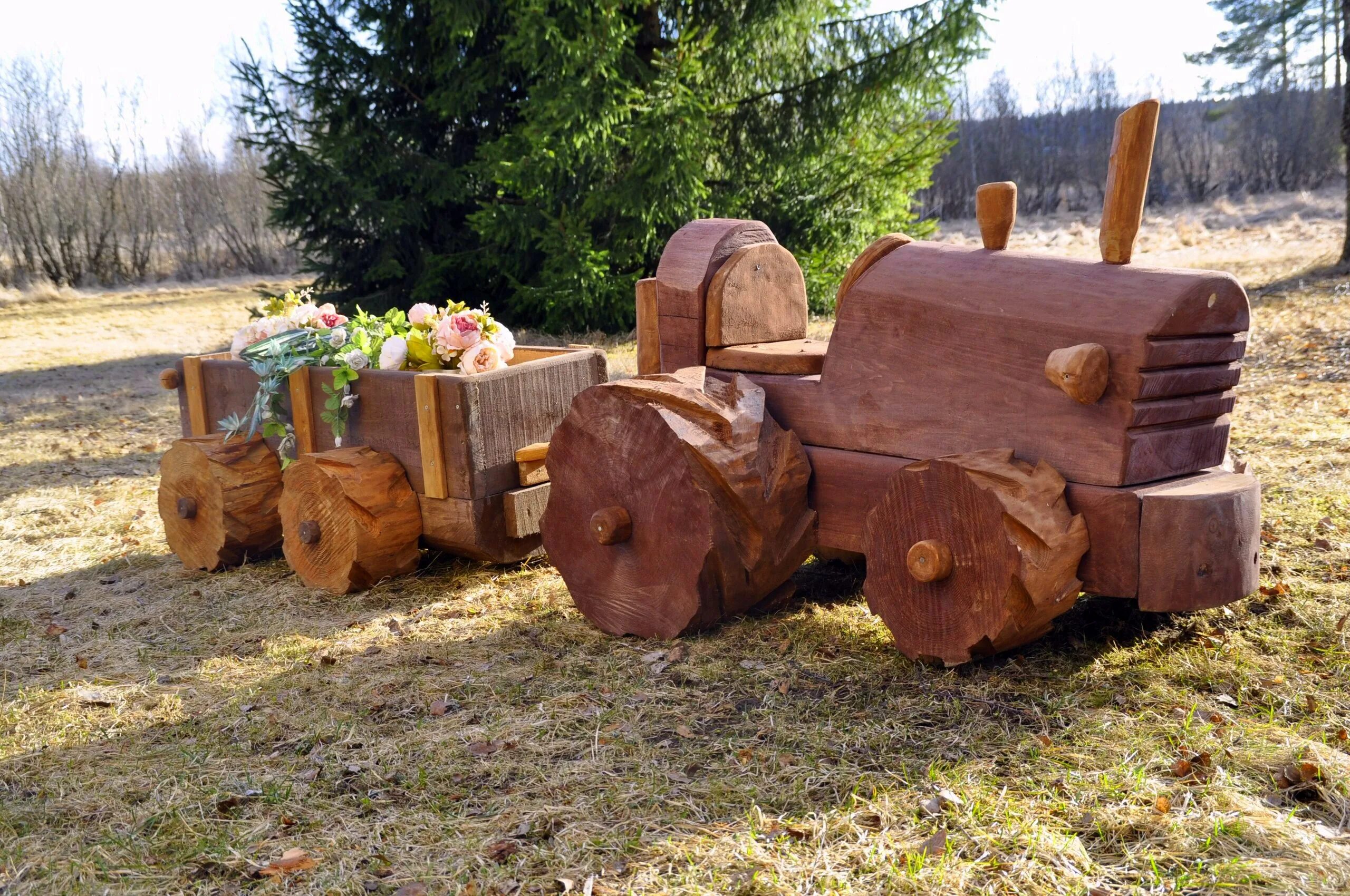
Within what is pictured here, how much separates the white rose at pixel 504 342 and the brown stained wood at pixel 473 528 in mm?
645

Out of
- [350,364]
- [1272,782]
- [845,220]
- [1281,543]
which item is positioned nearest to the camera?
Result: [1272,782]

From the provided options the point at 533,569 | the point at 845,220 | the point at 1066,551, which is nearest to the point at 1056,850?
the point at 1066,551

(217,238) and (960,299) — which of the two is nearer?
(960,299)

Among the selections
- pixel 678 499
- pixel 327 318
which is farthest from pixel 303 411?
pixel 678 499

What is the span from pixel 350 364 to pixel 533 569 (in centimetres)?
119

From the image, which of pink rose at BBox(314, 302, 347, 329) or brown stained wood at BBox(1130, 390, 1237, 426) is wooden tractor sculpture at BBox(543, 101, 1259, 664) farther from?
pink rose at BBox(314, 302, 347, 329)

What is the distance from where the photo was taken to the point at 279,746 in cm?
316

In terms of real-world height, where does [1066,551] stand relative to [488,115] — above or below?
below

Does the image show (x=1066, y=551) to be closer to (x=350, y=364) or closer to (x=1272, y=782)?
(x=1272, y=782)

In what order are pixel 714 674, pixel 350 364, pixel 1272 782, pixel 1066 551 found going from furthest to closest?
pixel 350 364, pixel 714 674, pixel 1066 551, pixel 1272 782

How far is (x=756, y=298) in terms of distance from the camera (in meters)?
4.06

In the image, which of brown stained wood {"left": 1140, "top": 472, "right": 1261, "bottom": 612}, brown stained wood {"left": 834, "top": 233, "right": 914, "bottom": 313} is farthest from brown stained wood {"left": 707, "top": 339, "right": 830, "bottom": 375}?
brown stained wood {"left": 1140, "top": 472, "right": 1261, "bottom": 612}

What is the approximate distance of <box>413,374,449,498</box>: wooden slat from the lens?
4.35 metres

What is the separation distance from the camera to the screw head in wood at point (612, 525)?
3.67 m
